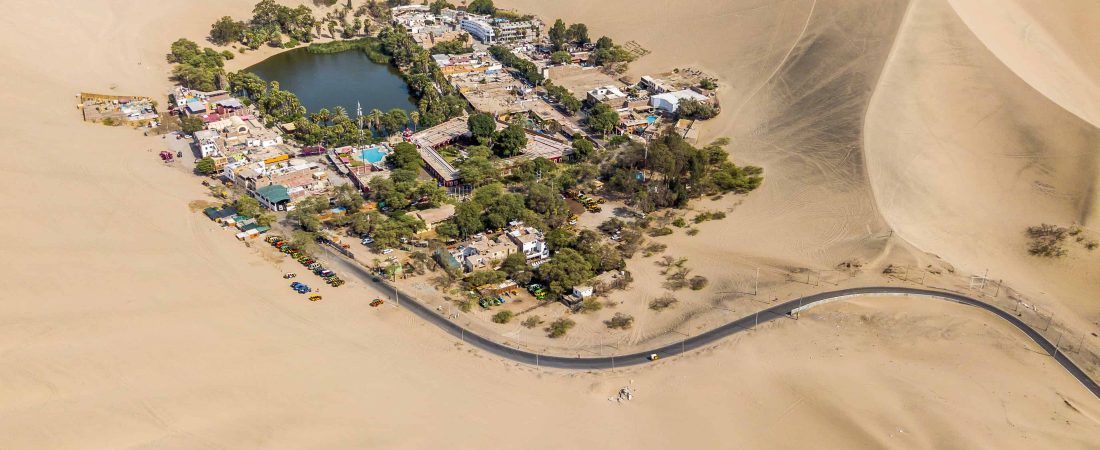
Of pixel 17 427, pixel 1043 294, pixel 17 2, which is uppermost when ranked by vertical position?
pixel 17 2

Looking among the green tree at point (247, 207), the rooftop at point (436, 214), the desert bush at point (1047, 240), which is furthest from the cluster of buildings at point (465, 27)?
the desert bush at point (1047, 240)

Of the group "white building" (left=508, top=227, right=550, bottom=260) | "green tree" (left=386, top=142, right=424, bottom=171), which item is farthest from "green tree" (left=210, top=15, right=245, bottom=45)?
"white building" (left=508, top=227, right=550, bottom=260)

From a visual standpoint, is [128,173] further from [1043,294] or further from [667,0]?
[667,0]

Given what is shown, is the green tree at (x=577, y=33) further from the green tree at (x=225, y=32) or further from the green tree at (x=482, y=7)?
the green tree at (x=225, y=32)

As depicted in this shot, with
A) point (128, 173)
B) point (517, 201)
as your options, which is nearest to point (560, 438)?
point (517, 201)

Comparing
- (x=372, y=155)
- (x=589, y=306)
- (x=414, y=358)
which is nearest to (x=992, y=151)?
(x=589, y=306)

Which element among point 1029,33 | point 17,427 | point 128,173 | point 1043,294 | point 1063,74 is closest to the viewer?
point 17,427

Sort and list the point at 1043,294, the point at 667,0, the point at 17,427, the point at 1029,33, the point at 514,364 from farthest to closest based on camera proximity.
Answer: the point at 667,0 < the point at 1029,33 < the point at 1043,294 < the point at 514,364 < the point at 17,427
